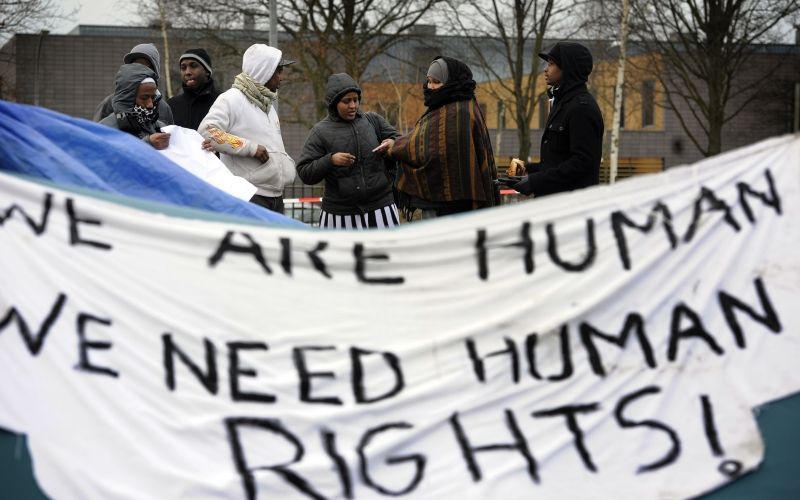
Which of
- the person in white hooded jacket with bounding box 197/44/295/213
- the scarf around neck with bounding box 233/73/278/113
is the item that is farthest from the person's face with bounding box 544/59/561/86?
the scarf around neck with bounding box 233/73/278/113

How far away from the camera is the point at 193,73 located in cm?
786

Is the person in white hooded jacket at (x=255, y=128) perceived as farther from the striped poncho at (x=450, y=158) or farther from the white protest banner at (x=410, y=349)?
the white protest banner at (x=410, y=349)

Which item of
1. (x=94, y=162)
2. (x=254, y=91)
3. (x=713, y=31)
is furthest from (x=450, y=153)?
(x=713, y=31)

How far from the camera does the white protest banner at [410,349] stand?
343 centimetres

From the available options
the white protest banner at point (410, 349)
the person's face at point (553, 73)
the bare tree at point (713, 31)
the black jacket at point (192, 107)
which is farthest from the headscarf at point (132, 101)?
the bare tree at point (713, 31)

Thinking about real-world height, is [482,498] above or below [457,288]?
below

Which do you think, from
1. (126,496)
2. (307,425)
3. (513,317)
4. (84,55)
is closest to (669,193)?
(513,317)

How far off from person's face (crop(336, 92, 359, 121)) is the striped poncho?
2.15ft

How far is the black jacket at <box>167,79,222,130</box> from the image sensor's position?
801cm

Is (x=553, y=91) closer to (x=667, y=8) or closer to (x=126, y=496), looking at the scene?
(x=126, y=496)

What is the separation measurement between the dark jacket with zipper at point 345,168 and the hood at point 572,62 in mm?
1615

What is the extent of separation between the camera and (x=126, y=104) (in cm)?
655

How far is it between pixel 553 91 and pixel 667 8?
23.4 metres

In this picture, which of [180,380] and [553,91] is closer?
[180,380]
